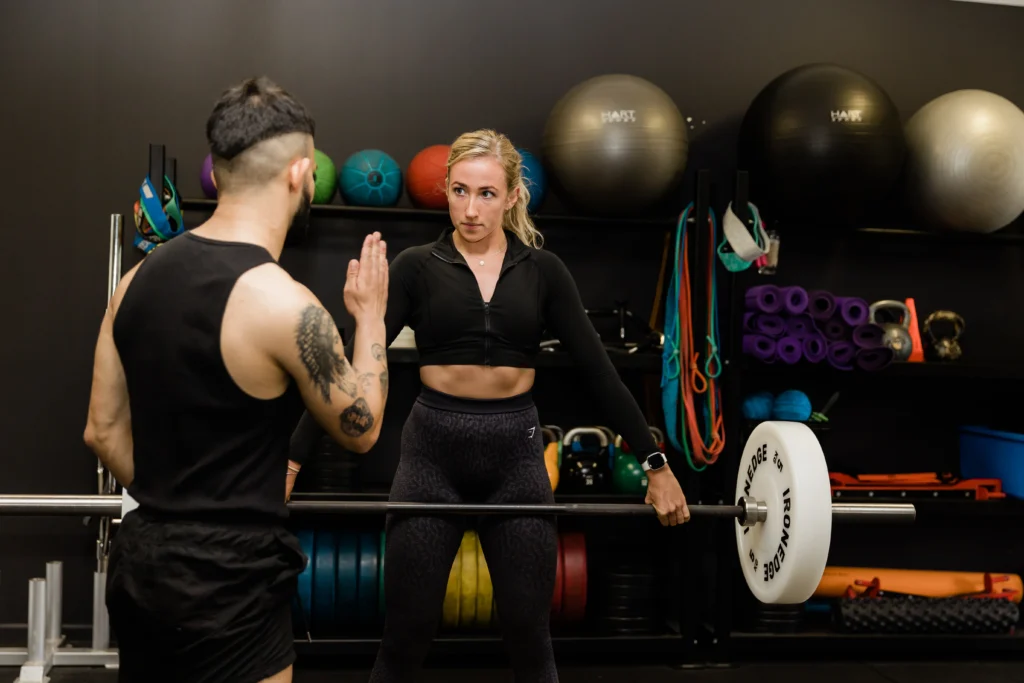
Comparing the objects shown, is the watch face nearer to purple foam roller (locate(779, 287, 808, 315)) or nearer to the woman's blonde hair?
the woman's blonde hair

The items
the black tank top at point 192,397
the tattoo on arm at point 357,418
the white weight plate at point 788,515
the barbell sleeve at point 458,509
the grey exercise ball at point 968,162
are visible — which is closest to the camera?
the black tank top at point 192,397

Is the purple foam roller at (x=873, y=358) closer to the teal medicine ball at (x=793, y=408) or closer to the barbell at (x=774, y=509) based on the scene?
the teal medicine ball at (x=793, y=408)

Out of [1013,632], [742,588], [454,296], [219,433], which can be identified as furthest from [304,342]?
[1013,632]

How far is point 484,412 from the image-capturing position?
2.32m

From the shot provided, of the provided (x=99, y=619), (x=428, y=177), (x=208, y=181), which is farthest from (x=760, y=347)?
(x=99, y=619)

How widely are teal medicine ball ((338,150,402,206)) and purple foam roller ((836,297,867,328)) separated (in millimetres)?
1819

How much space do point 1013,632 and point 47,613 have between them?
12.5ft

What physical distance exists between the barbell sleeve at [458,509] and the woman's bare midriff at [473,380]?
0.95 ft

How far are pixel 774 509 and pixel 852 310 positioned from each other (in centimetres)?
177

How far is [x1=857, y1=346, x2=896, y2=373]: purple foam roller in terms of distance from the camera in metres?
3.69

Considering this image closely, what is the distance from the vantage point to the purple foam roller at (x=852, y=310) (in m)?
3.78

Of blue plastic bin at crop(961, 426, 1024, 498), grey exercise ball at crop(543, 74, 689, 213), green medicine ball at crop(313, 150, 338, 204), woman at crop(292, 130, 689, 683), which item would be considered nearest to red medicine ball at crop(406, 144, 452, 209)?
green medicine ball at crop(313, 150, 338, 204)

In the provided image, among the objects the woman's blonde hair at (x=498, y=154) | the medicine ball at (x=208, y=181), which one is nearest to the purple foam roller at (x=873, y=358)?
the woman's blonde hair at (x=498, y=154)

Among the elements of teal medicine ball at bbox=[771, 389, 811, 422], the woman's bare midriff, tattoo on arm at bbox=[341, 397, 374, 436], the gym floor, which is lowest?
the gym floor
